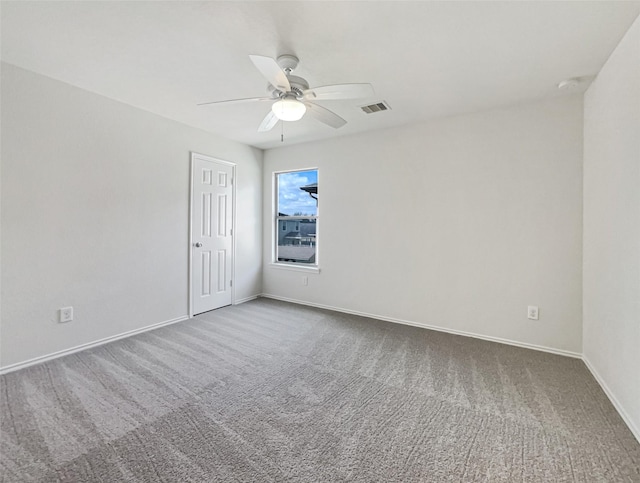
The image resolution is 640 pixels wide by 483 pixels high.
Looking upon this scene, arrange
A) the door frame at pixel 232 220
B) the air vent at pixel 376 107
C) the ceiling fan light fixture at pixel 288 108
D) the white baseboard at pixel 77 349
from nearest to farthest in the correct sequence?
the ceiling fan light fixture at pixel 288 108
the white baseboard at pixel 77 349
the air vent at pixel 376 107
the door frame at pixel 232 220

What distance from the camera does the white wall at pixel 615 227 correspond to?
5.94 feet

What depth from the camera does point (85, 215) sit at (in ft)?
9.39

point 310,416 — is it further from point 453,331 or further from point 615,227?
point 615,227

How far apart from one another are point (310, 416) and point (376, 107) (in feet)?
9.66

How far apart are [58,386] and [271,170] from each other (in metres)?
3.72

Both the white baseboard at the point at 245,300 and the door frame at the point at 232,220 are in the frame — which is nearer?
the door frame at the point at 232,220

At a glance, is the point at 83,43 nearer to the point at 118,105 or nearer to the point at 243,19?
the point at 118,105

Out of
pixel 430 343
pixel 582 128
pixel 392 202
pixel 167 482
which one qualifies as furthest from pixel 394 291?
pixel 167 482

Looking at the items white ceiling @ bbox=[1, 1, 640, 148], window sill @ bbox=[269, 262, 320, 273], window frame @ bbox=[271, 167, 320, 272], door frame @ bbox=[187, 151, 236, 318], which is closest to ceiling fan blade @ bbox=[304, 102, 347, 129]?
white ceiling @ bbox=[1, 1, 640, 148]

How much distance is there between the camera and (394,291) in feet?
12.4

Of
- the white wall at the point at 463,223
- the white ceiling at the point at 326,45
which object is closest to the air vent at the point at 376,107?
the white ceiling at the point at 326,45

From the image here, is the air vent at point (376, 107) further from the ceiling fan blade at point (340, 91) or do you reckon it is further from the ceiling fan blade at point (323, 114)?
the ceiling fan blade at point (340, 91)

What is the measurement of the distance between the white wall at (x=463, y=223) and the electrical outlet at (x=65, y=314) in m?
2.84

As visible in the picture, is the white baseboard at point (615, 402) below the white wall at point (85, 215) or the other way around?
below
